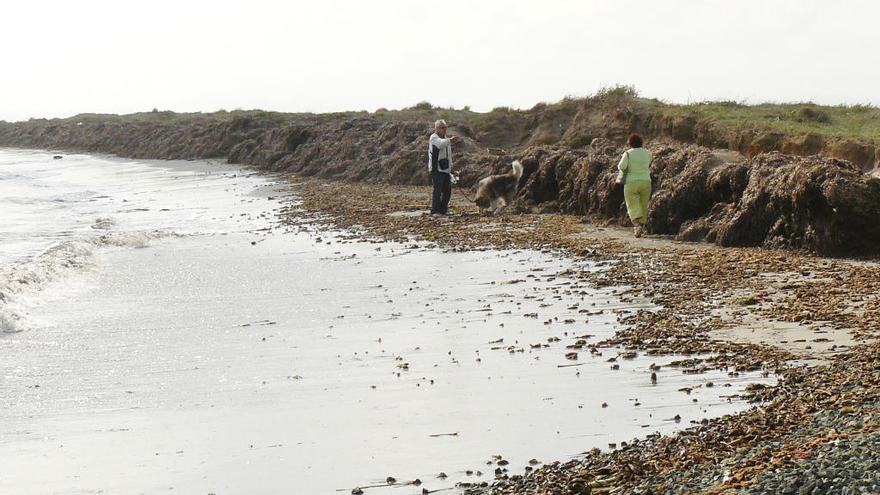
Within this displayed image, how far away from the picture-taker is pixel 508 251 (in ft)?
55.5

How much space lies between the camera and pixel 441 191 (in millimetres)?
22625

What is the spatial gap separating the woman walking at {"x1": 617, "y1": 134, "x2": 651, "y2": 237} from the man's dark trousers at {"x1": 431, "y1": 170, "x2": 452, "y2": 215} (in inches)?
196

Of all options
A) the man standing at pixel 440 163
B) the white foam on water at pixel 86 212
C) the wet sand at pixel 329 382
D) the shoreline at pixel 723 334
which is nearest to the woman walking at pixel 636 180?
the shoreline at pixel 723 334

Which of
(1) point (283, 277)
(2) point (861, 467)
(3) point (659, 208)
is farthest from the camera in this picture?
(3) point (659, 208)

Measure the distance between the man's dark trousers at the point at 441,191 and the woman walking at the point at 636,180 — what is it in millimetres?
4974

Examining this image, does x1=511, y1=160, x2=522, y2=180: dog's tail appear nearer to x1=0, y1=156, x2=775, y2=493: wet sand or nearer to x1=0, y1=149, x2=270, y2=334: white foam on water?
x1=0, y1=149, x2=270, y2=334: white foam on water

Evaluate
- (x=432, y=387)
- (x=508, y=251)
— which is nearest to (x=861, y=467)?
(x=432, y=387)

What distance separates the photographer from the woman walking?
18312 millimetres

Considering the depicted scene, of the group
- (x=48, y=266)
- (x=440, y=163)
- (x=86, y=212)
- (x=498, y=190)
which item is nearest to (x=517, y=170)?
(x=498, y=190)

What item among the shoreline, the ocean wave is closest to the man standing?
the shoreline

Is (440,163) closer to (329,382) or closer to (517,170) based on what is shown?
(517,170)

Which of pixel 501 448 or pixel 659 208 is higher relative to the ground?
pixel 659 208

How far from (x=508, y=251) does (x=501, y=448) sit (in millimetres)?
10171

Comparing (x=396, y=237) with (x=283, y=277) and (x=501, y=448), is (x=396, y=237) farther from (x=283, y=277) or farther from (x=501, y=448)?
(x=501, y=448)
